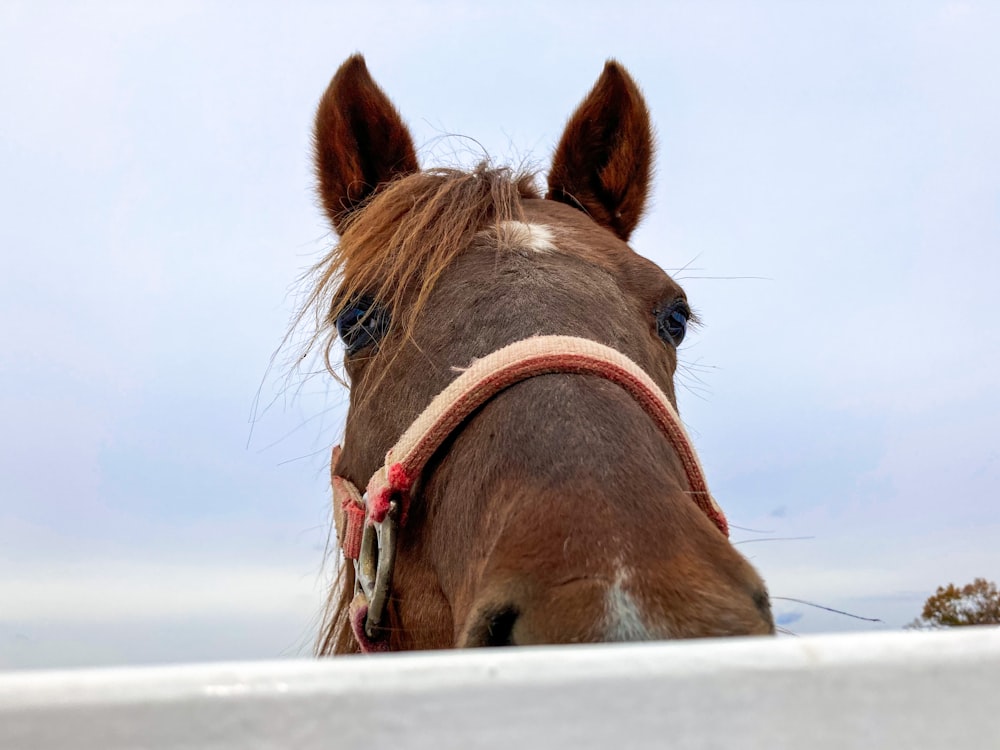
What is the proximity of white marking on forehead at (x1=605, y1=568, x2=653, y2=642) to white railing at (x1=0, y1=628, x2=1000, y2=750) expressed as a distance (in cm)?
58

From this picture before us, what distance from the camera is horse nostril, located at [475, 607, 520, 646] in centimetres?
120

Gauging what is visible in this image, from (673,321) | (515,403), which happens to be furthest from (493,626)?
(673,321)

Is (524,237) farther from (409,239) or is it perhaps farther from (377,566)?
(377,566)

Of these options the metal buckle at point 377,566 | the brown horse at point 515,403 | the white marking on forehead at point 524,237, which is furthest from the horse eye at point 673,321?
the metal buckle at point 377,566

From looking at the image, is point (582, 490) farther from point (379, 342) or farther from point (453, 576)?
point (379, 342)

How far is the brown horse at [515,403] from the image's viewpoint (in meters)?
1.17

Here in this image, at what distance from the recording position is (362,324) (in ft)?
7.63

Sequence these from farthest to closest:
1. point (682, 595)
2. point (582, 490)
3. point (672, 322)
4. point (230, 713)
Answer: point (672, 322), point (582, 490), point (682, 595), point (230, 713)

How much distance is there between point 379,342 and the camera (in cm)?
224

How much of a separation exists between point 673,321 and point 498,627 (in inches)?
60.8

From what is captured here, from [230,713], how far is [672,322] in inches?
87.6

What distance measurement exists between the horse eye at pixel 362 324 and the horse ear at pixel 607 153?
4.31 ft

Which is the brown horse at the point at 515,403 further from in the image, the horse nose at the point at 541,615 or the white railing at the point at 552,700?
the white railing at the point at 552,700

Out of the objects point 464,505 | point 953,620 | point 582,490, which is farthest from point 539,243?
point 953,620
